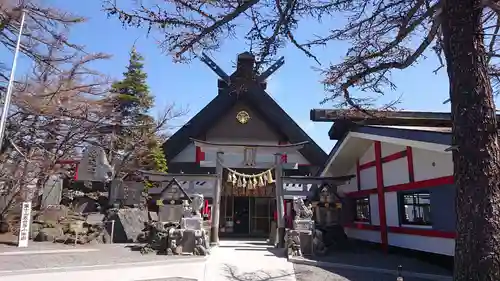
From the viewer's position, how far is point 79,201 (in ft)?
44.9

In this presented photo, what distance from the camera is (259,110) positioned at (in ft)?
51.2

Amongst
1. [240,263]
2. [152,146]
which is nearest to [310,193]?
[240,263]

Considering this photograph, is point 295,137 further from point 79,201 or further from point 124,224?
point 79,201

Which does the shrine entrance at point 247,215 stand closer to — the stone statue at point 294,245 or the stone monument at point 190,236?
the stone monument at point 190,236

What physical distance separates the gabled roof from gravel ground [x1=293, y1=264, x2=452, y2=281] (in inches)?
321

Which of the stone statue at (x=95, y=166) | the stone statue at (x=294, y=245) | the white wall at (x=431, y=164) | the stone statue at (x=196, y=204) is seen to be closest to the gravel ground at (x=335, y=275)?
the stone statue at (x=294, y=245)

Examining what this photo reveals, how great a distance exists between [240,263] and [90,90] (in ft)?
24.1

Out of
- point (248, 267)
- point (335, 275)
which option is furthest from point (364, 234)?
point (248, 267)

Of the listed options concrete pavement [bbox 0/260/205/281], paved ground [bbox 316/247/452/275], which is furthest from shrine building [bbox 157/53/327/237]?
concrete pavement [bbox 0/260/205/281]

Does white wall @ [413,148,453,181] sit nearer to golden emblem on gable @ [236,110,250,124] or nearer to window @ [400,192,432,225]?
window @ [400,192,432,225]

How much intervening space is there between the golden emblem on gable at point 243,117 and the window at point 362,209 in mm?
6200

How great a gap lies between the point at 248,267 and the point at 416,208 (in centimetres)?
444

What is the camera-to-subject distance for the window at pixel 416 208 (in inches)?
312

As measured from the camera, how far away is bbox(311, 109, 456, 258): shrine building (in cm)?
692
